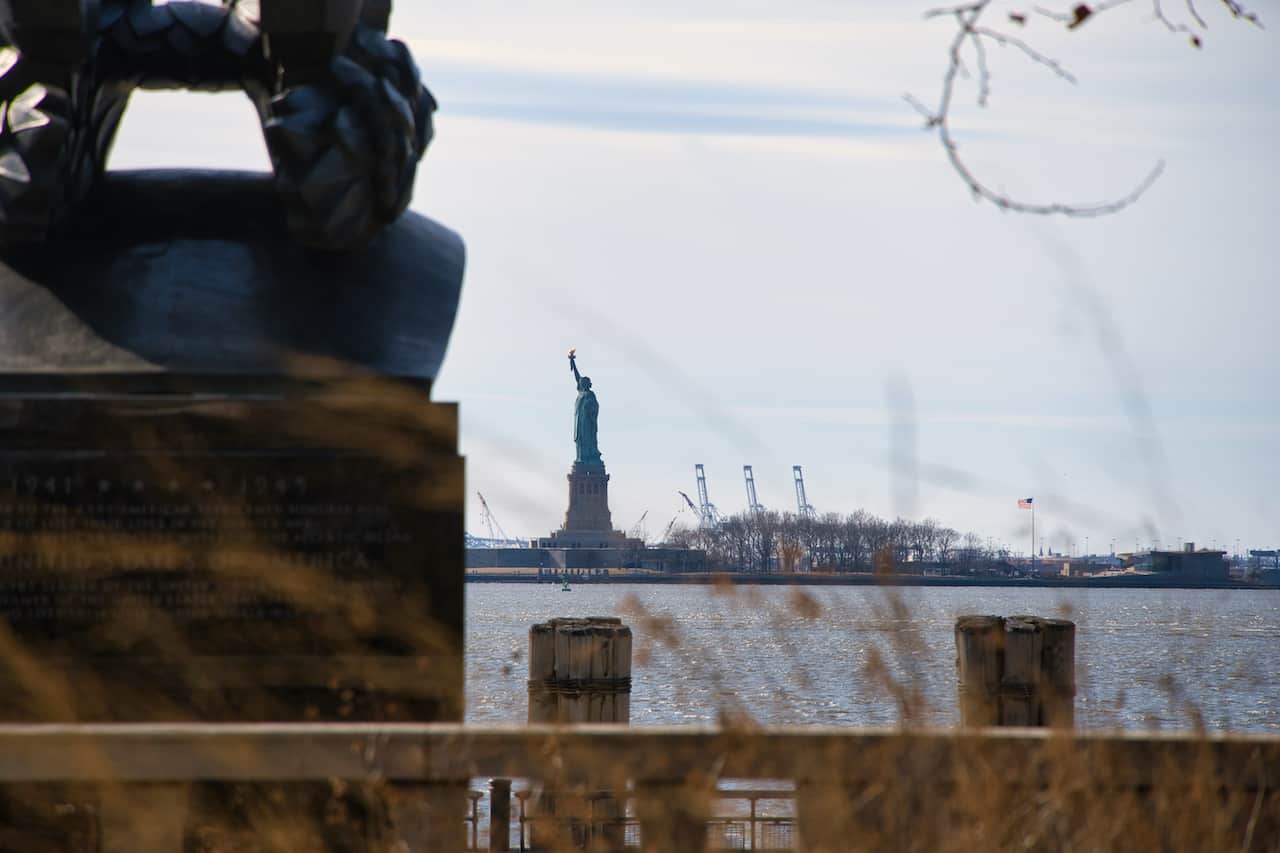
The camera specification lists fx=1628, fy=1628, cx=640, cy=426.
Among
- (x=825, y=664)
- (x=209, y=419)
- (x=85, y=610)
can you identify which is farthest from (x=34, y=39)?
(x=825, y=664)

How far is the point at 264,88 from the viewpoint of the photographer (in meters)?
6.17

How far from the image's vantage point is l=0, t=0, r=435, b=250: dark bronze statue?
564cm

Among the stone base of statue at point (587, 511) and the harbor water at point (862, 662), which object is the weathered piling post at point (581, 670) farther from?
the stone base of statue at point (587, 511)

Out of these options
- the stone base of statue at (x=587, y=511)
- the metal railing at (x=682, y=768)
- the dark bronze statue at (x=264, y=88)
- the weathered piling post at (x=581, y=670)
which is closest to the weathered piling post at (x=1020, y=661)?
the weathered piling post at (x=581, y=670)

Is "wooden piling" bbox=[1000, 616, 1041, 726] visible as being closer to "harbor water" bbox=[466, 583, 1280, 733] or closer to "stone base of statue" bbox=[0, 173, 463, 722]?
"harbor water" bbox=[466, 583, 1280, 733]

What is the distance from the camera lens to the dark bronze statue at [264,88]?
5641mm

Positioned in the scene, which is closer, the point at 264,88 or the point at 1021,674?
the point at 264,88

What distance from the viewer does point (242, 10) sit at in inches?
240

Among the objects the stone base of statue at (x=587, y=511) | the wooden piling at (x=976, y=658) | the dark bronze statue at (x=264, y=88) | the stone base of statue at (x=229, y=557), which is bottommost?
the stone base of statue at (x=229, y=557)

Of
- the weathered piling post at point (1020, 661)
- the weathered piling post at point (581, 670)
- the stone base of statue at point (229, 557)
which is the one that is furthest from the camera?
the weathered piling post at point (1020, 661)

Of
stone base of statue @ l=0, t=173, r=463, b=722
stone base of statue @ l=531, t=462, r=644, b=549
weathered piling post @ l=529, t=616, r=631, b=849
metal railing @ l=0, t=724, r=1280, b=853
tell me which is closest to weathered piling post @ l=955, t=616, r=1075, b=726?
weathered piling post @ l=529, t=616, r=631, b=849

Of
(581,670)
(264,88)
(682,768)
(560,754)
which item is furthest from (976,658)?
(560,754)

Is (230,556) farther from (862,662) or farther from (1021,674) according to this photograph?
(1021,674)

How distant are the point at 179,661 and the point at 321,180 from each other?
5.74ft
